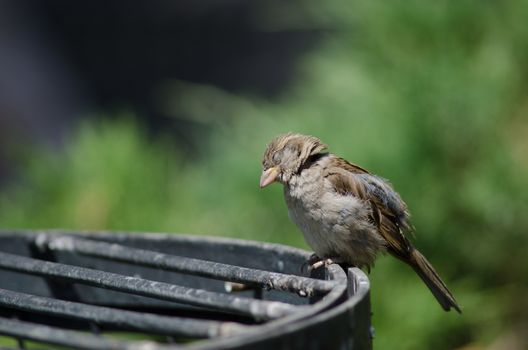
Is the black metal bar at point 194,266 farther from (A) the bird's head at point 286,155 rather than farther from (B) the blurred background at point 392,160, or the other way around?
(B) the blurred background at point 392,160

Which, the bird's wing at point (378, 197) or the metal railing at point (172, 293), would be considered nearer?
the metal railing at point (172, 293)

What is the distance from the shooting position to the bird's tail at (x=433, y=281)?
11.0 ft

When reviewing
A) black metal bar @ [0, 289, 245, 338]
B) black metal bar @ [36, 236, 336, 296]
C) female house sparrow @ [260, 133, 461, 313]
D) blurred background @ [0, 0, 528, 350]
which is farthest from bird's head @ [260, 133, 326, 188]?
black metal bar @ [0, 289, 245, 338]

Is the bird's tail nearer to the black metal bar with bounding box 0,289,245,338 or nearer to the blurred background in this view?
the blurred background

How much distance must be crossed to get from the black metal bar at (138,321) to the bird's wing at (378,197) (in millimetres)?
1497

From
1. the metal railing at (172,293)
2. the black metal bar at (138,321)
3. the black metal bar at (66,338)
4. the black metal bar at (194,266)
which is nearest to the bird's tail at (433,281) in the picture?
the metal railing at (172,293)

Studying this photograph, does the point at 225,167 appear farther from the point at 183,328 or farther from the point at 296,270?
the point at 183,328

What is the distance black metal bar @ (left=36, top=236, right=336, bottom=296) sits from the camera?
2.06m

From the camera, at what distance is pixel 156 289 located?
201 cm

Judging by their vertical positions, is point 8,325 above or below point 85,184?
below

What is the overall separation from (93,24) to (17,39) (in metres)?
0.64

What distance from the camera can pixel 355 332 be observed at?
1812 millimetres

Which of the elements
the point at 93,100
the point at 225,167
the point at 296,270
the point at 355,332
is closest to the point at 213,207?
the point at 225,167

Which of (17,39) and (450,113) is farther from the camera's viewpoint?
(17,39)
